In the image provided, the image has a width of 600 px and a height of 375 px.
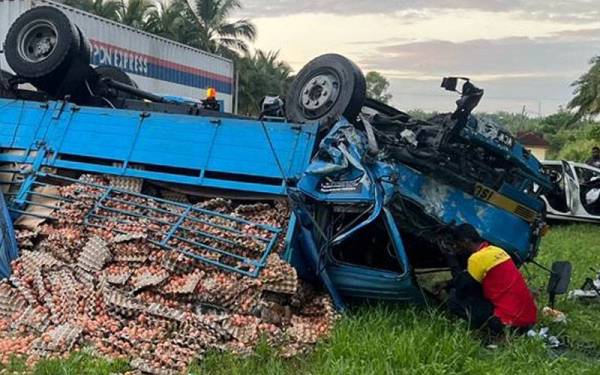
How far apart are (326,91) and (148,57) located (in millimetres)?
14493

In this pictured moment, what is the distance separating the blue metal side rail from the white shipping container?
10.4m

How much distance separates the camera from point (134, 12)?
32188 mm

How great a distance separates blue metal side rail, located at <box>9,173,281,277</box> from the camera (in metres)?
5.58

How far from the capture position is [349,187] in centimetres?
549

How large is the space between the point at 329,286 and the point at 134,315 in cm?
144

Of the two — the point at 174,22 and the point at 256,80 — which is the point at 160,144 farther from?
the point at 256,80

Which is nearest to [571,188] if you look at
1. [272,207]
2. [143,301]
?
[272,207]

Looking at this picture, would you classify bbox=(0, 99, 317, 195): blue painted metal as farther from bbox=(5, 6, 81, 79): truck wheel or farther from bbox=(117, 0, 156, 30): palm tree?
bbox=(117, 0, 156, 30): palm tree

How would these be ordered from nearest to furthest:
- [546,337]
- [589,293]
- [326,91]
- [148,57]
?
[546,337] < [326,91] < [589,293] < [148,57]

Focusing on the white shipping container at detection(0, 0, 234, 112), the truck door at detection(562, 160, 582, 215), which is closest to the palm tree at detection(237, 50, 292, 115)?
the white shipping container at detection(0, 0, 234, 112)

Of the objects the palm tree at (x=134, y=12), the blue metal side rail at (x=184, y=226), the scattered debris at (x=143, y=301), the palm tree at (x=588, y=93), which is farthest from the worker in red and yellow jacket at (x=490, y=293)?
the palm tree at (x=134, y=12)

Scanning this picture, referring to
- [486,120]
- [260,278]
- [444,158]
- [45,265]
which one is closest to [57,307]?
[45,265]

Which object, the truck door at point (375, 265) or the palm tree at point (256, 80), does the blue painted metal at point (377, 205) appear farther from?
the palm tree at point (256, 80)

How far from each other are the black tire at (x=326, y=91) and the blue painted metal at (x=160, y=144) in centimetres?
39
